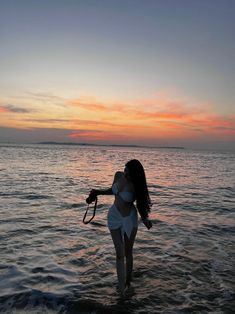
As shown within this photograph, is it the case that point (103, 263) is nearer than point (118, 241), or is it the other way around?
point (118, 241)

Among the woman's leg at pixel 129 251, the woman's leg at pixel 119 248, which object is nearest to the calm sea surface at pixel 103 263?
the woman's leg at pixel 129 251

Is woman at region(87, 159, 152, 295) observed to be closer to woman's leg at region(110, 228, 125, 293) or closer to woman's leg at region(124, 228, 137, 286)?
woman's leg at region(110, 228, 125, 293)

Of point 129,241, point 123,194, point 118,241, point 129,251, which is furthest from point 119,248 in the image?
point 123,194

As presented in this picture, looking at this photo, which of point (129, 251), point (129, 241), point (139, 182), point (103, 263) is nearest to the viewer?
point (139, 182)

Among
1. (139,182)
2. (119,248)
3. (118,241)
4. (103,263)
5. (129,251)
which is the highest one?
(139,182)

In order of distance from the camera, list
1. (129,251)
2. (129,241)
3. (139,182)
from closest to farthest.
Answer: (139,182), (129,241), (129,251)

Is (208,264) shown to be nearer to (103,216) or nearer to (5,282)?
(5,282)

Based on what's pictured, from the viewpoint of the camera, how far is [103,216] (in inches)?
494

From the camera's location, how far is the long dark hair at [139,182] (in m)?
5.51

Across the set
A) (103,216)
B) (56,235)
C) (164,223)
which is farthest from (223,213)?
(56,235)

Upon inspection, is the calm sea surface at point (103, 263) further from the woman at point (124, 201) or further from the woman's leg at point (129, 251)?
the woman at point (124, 201)

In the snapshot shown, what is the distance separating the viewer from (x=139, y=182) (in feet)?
18.2

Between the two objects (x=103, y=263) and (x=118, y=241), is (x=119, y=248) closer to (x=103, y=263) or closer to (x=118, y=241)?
(x=118, y=241)

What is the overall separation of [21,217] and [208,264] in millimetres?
6661
